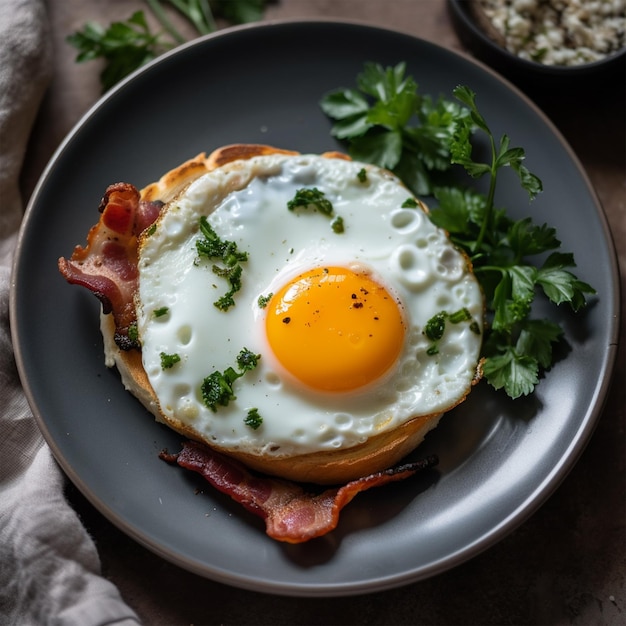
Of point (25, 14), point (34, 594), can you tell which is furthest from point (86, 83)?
point (34, 594)

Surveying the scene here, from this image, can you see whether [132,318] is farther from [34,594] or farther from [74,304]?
[34,594]

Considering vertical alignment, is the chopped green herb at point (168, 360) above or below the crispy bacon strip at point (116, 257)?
below

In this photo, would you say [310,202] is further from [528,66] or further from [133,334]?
[528,66]

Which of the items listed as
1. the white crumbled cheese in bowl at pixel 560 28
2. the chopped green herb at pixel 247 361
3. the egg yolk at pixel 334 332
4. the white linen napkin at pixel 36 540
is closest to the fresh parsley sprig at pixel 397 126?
the white crumbled cheese in bowl at pixel 560 28

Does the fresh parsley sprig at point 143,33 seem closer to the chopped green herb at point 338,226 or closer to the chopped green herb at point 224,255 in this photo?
the chopped green herb at point 224,255

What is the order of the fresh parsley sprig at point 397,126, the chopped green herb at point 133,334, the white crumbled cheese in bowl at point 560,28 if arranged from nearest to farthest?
the chopped green herb at point 133,334, the fresh parsley sprig at point 397,126, the white crumbled cheese in bowl at point 560,28

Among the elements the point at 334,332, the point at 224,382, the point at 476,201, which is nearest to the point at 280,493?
the point at 224,382
